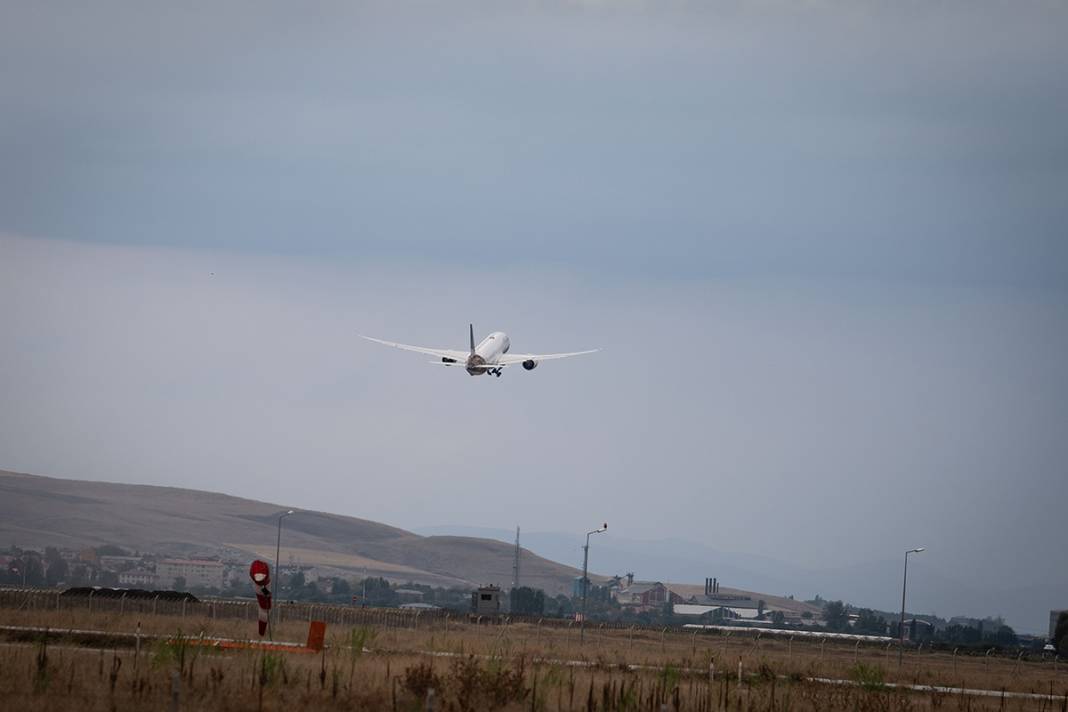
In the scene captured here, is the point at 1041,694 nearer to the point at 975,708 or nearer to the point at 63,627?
the point at 975,708

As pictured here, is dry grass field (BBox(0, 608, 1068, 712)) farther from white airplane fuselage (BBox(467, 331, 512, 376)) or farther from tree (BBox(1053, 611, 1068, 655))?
tree (BBox(1053, 611, 1068, 655))

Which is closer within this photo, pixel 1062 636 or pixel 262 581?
pixel 262 581

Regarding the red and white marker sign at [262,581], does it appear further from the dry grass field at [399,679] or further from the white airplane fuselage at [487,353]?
the white airplane fuselage at [487,353]

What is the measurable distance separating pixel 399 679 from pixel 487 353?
2973 inches

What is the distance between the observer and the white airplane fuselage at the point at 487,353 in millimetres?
115562

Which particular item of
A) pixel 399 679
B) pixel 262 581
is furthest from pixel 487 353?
pixel 399 679

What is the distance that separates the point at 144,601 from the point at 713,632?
210ft

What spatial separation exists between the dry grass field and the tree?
268 ft

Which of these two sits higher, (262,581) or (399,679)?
(262,581)

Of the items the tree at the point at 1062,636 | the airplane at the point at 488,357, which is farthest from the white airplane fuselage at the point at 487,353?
the tree at the point at 1062,636

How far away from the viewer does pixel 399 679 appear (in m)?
46.5

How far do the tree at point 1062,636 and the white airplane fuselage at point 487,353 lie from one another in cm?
7133

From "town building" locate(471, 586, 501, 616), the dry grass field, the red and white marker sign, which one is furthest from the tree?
the red and white marker sign

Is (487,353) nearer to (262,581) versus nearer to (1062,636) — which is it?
(262,581)
